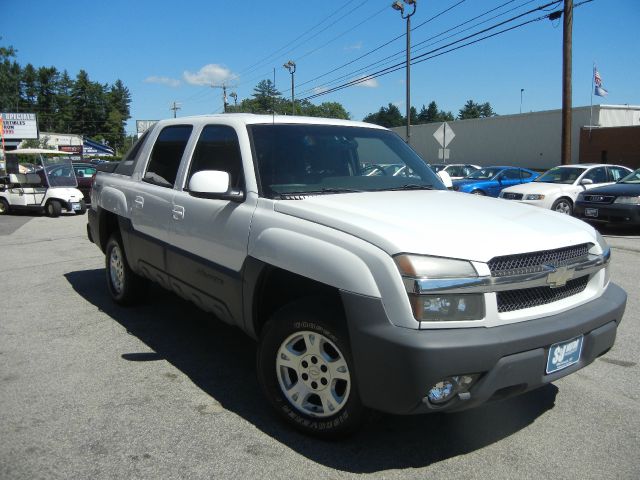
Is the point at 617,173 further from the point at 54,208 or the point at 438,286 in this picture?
the point at 54,208

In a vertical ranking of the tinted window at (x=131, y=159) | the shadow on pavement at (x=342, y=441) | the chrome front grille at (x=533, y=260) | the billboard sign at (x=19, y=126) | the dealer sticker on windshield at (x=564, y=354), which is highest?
the billboard sign at (x=19, y=126)

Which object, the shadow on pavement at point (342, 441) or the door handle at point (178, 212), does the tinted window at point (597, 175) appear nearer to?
the shadow on pavement at point (342, 441)

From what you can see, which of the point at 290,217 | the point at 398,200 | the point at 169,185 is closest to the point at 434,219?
the point at 398,200

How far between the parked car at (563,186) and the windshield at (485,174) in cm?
385

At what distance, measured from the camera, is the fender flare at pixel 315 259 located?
2.64 meters

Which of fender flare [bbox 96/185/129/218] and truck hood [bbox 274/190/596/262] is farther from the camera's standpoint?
fender flare [bbox 96/185/129/218]

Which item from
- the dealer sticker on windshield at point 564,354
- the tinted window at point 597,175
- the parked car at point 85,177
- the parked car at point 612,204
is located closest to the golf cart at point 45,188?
the parked car at point 85,177

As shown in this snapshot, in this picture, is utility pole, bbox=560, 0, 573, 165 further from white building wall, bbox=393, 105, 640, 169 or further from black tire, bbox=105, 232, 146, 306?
white building wall, bbox=393, 105, 640, 169

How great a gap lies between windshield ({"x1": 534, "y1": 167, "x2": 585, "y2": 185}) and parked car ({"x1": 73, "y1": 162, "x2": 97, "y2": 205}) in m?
Answer: 14.4

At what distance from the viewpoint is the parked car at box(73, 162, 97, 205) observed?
62.1 feet

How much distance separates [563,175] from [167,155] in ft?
41.8

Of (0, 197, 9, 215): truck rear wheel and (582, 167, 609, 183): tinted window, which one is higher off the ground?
(582, 167, 609, 183): tinted window

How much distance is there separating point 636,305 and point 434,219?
14.0 feet

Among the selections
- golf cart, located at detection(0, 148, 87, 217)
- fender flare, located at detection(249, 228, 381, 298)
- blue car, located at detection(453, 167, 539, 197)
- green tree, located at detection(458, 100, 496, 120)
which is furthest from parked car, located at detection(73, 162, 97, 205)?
green tree, located at detection(458, 100, 496, 120)
